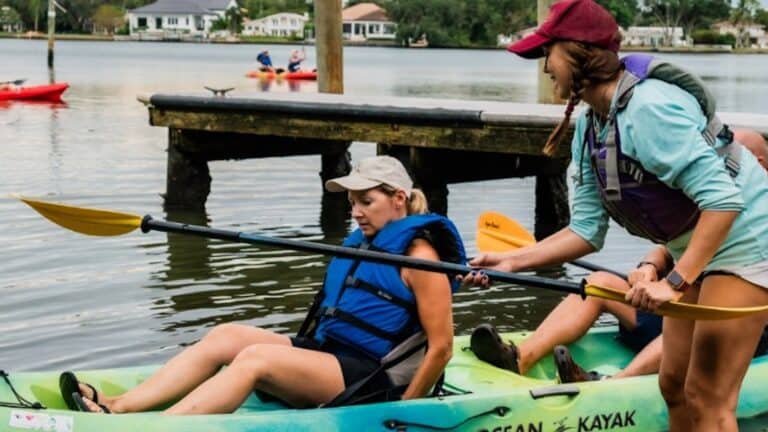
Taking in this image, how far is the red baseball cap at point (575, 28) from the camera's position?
13.8 feet

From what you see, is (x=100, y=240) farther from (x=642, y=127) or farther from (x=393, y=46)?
(x=393, y=46)

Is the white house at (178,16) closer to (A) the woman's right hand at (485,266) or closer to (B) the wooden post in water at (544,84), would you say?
(B) the wooden post in water at (544,84)

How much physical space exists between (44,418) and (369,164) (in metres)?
1.52

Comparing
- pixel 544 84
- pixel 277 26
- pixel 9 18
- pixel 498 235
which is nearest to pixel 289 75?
pixel 544 84

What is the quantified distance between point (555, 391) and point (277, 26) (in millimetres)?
151729

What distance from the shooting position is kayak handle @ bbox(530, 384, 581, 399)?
5762 mm

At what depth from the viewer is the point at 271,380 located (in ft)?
16.9

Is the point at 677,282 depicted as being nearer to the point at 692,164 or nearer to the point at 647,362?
the point at 692,164

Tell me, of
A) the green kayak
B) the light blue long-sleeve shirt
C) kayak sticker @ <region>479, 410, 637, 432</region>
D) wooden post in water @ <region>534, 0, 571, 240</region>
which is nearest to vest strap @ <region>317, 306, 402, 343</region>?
the green kayak

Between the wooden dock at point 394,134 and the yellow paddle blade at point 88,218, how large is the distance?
521 cm

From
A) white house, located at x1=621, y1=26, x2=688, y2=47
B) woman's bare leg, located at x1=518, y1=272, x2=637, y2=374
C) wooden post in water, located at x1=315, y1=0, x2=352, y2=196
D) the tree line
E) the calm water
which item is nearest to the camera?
woman's bare leg, located at x1=518, y1=272, x2=637, y2=374

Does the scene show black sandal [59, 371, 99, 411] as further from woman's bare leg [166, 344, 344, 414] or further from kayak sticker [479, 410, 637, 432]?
kayak sticker [479, 410, 637, 432]

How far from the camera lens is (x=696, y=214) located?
13.9 feet

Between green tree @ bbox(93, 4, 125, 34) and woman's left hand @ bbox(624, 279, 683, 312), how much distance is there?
143 m
